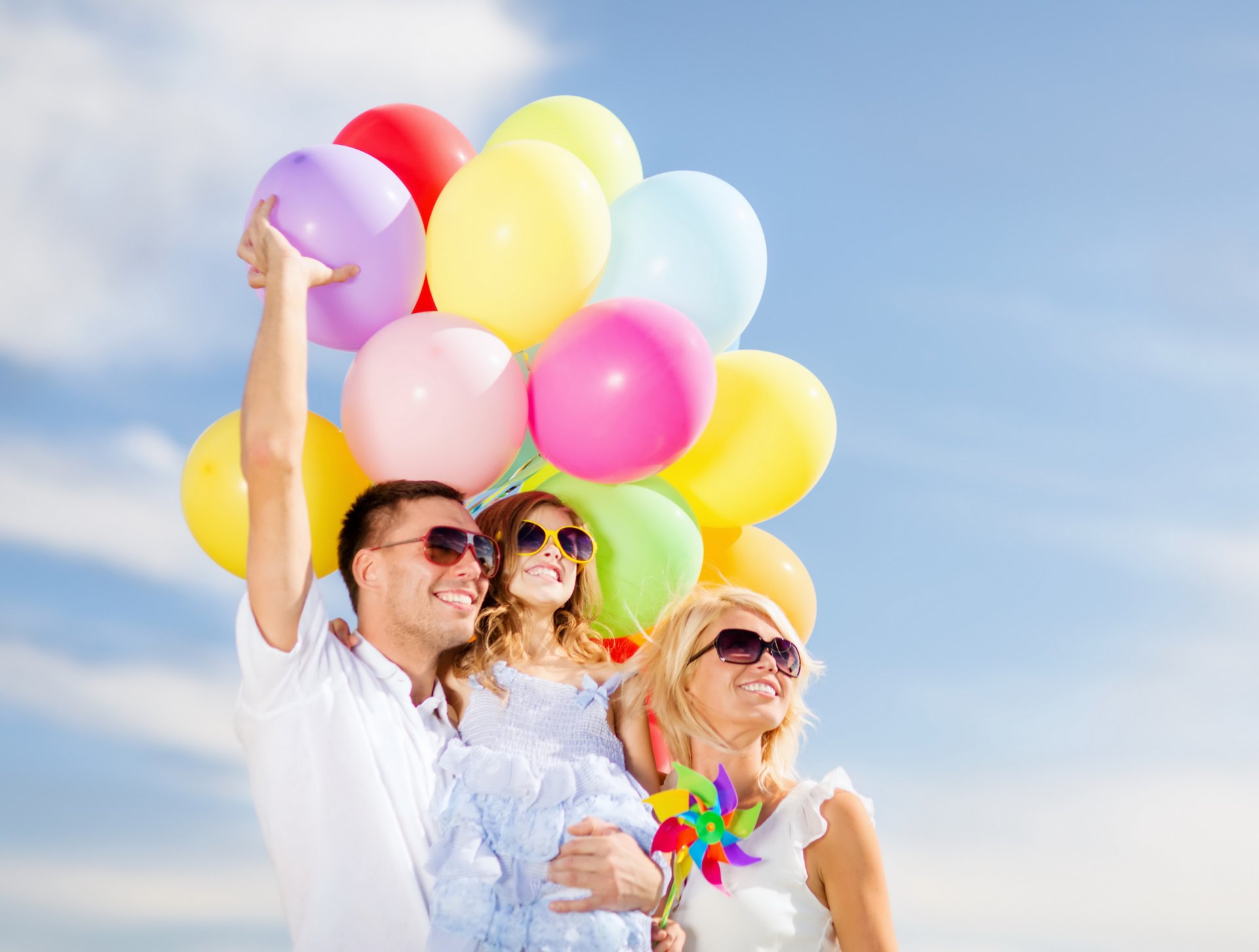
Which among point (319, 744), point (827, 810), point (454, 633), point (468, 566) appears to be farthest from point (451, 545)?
point (827, 810)

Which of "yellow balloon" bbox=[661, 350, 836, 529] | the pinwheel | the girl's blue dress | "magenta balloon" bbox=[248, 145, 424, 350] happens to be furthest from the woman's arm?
"magenta balloon" bbox=[248, 145, 424, 350]

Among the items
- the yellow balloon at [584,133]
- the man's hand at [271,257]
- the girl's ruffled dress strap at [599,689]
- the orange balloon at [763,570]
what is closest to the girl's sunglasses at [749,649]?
the girl's ruffled dress strap at [599,689]

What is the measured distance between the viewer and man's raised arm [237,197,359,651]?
377 centimetres

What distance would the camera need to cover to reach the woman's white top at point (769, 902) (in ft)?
12.6

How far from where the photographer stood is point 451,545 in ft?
13.9

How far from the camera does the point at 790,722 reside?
4.57 m

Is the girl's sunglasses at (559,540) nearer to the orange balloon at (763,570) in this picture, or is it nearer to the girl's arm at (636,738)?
the girl's arm at (636,738)

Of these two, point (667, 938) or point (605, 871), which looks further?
point (667, 938)

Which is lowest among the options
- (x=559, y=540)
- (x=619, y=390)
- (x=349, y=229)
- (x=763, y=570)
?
(x=559, y=540)

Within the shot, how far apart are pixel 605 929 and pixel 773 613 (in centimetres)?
141

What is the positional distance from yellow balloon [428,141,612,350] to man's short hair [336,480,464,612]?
759 millimetres

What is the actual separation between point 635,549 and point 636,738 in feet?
2.52

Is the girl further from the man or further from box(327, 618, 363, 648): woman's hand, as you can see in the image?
box(327, 618, 363, 648): woman's hand

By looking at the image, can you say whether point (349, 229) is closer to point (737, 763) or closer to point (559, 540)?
point (559, 540)
